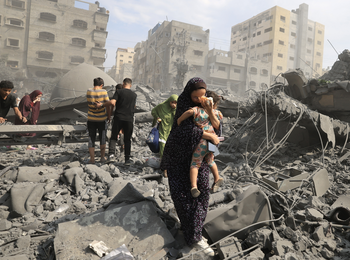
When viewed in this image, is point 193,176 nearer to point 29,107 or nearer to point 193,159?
point 193,159

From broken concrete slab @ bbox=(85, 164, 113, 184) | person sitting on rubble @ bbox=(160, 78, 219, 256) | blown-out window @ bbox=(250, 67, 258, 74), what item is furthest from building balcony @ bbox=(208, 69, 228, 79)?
person sitting on rubble @ bbox=(160, 78, 219, 256)

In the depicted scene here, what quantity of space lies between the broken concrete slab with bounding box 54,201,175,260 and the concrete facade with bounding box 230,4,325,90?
154ft

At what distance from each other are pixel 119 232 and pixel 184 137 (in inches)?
45.9

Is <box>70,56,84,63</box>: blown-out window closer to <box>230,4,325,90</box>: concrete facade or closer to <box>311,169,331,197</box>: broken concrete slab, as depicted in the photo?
<box>230,4,325,90</box>: concrete facade

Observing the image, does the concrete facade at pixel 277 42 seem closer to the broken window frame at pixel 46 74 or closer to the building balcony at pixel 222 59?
the building balcony at pixel 222 59

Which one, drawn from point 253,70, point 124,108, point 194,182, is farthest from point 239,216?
point 253,70

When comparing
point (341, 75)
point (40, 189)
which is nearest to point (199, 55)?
point (341, 75)

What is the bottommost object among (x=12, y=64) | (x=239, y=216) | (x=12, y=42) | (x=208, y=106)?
(x=239, y=216)

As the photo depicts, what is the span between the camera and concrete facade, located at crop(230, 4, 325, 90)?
48062mm

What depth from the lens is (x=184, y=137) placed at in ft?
7.99

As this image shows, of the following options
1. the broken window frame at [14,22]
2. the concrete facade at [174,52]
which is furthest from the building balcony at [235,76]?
the broken window frame at [14,22]

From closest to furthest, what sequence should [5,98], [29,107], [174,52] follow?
[5,98], [29,107], [174,52]

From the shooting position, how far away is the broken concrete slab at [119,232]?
7.39ft

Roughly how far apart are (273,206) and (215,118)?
4.98ft
